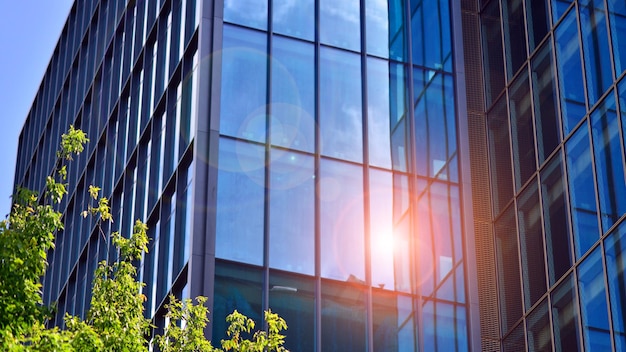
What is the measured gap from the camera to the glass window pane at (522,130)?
35219 mm

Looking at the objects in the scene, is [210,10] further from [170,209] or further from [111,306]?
[111,306]

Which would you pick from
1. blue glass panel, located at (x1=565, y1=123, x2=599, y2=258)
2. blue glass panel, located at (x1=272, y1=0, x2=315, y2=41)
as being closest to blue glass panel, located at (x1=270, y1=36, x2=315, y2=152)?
blue glass panel, located at (x1=272, y1=0, x2=315, y2=41)

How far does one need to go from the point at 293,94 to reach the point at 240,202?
3.77 metres

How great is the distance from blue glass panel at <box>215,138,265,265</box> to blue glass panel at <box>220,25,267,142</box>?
1.61 ft

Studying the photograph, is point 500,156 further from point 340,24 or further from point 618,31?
point 618,31

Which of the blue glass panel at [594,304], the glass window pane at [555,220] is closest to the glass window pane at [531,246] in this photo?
the glass window pane at [555,220]

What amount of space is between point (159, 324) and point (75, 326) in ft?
40.9

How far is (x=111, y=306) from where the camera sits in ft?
71.3

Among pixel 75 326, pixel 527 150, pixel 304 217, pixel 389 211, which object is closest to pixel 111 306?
pixel 75 326

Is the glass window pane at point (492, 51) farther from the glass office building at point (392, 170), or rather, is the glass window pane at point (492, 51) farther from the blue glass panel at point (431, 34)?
→ the blue glass panel at point (431, 34)

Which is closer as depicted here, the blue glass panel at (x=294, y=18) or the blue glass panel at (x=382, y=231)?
the blue glass panel at (x=382, y=231)

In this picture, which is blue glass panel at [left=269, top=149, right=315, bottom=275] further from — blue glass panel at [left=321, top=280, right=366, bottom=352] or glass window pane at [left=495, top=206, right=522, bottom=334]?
glass window pane at [left=495, top=206, right=522, bottom=334]

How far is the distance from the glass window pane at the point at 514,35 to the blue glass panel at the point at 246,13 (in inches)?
298

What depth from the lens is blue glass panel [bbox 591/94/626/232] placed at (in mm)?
30203
